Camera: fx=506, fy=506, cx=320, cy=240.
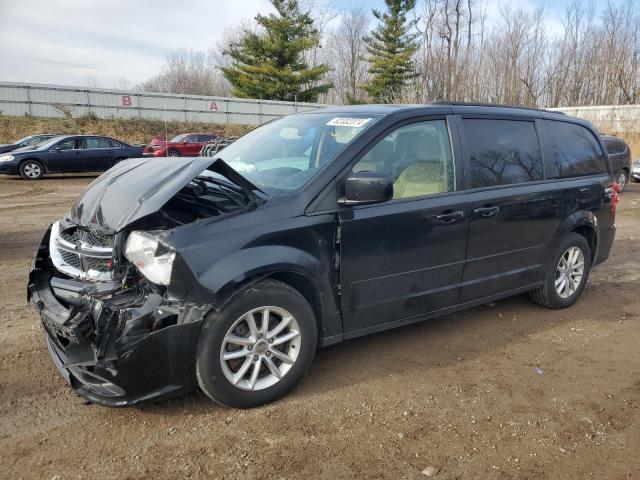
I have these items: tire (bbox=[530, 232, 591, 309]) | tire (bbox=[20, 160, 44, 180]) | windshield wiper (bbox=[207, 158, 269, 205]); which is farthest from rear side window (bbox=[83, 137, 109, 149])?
tire (bbox=[530, 232, 591, 309])

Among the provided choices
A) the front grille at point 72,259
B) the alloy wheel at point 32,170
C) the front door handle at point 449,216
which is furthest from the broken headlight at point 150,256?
the alloy wheel at point 32,170

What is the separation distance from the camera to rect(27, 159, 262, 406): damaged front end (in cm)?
268

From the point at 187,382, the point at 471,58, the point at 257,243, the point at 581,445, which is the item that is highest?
the point at 471,58

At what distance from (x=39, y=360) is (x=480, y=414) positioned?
3.03 m

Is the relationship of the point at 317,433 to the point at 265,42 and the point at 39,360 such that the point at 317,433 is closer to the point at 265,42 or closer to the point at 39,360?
the point at 39,360

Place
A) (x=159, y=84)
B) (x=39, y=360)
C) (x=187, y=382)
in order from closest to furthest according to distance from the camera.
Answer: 1. (x=187, y=382)
2. (x=39, y=360)
3. (x=159, y=84)

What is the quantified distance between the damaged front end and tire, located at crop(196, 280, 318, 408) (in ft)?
0.33

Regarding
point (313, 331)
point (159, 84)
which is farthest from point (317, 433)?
point (159, 84)

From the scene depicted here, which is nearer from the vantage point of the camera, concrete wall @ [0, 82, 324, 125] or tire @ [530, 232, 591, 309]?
tire @ [530, 232, 591, 309]

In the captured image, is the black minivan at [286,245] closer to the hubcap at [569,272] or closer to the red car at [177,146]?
the hubcap at [569,272]

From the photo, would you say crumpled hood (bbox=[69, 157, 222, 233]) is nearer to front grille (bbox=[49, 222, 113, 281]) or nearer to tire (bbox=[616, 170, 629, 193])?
front grille (bbox=[49, 222, 113, 281])

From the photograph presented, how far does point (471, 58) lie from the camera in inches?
1587

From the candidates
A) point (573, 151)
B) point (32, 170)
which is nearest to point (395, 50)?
point (32, 170)

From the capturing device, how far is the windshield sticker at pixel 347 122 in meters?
3.65
